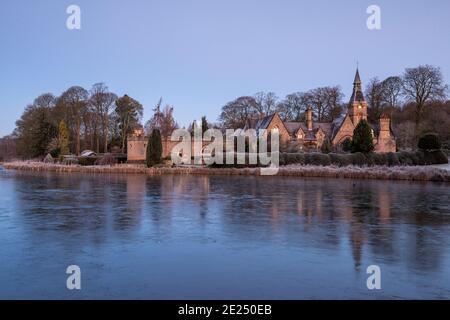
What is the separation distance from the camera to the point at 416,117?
174 ft

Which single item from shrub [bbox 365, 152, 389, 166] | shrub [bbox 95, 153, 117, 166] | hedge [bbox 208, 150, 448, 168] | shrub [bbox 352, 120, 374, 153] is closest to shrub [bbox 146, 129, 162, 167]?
hedge [bbox 208, 150, 448, 168]

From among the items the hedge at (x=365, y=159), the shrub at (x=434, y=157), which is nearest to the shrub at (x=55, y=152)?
the hedge at (x=365, y=159)

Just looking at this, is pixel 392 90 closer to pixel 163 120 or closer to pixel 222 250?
pixel 163 120

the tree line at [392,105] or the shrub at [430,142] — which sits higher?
the tree line at [392,105]

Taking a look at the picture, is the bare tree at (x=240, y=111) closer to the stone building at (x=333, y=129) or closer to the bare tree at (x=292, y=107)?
the bare tree at (x=292, y=107)

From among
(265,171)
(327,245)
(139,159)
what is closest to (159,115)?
(139,159)

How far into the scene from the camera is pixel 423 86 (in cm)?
5234

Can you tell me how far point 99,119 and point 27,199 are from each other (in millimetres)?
41631

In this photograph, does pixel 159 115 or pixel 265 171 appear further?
pixel 159 115

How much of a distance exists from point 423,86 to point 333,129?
1213 cm

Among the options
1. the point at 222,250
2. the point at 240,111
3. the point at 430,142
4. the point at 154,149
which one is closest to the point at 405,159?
the point at 430,142

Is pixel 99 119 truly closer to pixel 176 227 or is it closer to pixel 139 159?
pixel 139 159

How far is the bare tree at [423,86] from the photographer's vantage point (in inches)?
2030

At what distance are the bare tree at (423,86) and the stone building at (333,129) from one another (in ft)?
12.8
